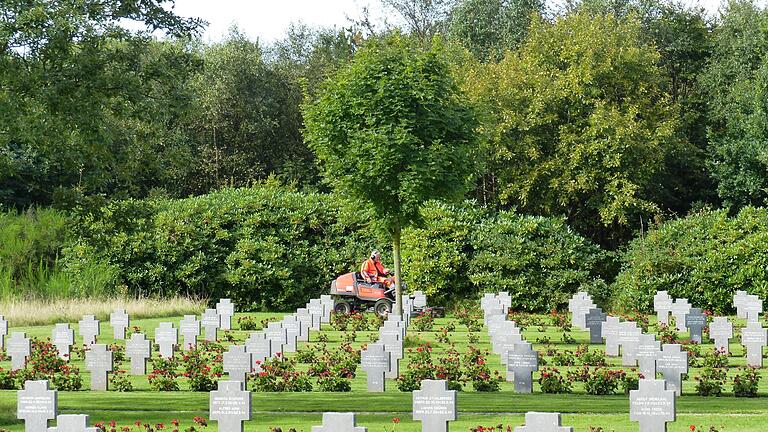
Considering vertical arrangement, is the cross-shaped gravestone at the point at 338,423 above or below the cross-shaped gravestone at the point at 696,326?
below

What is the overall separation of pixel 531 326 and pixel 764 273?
7.55 meters

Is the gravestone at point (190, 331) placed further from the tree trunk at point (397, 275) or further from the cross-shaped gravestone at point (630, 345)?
the cross-shaped gravestone at point (630, 345)

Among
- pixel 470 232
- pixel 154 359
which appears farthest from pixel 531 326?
pixel 154 359

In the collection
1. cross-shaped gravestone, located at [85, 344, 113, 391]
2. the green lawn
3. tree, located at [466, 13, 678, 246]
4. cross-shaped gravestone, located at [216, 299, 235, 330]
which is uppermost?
tree, located at [466, 13, 678, 246]

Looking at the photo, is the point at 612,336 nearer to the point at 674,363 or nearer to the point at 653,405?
the point at 674,363

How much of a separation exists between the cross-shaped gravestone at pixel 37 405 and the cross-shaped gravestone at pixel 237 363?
16.7ft

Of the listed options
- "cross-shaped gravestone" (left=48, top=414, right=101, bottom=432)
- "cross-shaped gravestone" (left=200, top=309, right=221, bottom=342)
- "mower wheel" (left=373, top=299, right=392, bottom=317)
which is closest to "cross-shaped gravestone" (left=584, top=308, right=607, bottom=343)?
"cross-shaped gravestone" (left=200, top=309, right=221, bottom=342)

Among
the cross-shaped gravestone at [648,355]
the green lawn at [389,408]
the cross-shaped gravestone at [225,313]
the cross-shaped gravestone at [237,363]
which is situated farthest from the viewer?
the cross-shaped gravestone at [225,313]

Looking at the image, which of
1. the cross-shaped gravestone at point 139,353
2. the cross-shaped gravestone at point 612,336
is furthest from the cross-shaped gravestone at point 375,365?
the cross-shaped gravestone at point 612,336

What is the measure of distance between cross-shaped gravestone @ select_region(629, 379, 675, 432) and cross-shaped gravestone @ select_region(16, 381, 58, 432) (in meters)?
6.01

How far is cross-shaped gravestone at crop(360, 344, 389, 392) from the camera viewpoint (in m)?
19.0

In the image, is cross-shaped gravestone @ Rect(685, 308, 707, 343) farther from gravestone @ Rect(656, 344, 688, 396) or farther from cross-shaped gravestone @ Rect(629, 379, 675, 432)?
cross-shaped gravestone @ Rect(629, 379, 675, 432)

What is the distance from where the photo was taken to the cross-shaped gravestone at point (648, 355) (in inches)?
778

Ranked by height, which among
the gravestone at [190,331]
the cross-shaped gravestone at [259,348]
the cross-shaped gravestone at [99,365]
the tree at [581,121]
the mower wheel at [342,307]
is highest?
the tree at [581,121]
